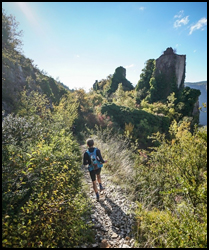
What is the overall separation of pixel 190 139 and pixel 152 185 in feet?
6.75

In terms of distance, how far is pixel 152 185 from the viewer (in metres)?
4.73

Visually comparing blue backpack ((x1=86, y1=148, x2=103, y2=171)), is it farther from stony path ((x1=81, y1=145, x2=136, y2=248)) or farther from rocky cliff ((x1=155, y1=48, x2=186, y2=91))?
rocky cliff ((x1=155, y1=48, x2=186, y2=91))

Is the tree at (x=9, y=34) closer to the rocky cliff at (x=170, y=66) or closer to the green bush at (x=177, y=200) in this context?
the green bush at (x=177, y=200)

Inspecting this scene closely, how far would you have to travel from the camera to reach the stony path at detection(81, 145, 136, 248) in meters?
2.72

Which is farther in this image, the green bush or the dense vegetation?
the green bush

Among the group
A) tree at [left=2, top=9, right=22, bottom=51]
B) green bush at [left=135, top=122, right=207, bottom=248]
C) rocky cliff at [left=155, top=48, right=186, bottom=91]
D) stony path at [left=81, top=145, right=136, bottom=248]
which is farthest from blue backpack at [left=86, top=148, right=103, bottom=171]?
rocky cliff at [left=155, top=48, right=186, bottom=91]

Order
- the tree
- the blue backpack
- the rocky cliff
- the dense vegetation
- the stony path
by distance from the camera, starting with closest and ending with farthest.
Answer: the dense vegetation → the stony path → the blue backpack → the tree → the rocky cliff

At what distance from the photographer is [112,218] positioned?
11.0 feet

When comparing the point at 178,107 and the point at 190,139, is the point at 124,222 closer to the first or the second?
the point at 190,139

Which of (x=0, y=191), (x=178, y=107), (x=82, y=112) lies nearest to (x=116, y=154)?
(x=0, y=191)

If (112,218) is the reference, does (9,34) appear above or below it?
above

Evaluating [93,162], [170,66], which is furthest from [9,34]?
[170,66]

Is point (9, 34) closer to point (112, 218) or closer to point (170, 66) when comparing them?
point (112, 218)

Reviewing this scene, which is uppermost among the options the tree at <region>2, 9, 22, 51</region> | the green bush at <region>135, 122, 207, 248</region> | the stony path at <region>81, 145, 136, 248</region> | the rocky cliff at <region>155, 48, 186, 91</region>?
the rocky cliff at <region>155, 48, 186, 91</region>
